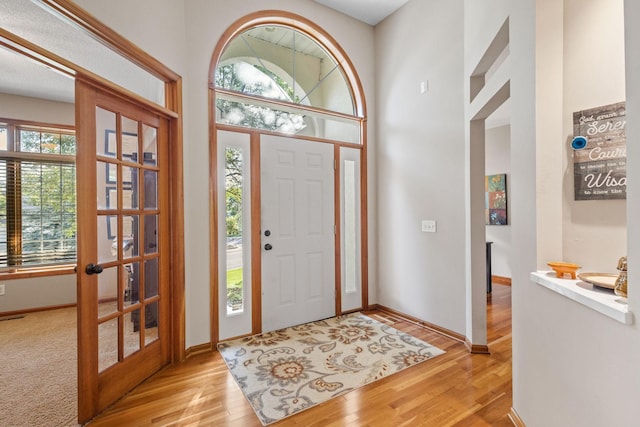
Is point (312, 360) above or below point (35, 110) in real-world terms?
below

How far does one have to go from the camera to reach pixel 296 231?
330 cm

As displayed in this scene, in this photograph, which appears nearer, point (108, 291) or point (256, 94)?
point (108, 291)

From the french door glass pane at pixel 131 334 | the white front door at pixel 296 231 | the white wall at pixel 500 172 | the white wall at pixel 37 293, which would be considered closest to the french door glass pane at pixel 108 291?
the french door glass pane at pixel 131 334

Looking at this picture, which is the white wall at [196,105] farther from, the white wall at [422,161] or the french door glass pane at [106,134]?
the white wall at [422,161]

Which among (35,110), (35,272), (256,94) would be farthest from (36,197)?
(256,94)

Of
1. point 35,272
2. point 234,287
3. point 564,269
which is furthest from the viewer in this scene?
point 35,272

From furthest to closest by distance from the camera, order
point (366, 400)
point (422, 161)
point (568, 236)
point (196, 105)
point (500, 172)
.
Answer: point (500, 172) → point (422, 161) → point (196, 105) → point (366, 400) → point (568, 236)

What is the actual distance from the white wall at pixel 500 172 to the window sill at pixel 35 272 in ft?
21.5

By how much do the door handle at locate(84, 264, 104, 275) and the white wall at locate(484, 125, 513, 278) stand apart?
5680 millimetres

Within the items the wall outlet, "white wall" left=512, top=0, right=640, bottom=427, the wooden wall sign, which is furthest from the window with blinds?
the wooden wall sign

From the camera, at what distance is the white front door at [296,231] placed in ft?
10.2

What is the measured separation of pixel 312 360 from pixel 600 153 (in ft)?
7.65

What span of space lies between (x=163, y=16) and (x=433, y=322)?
369 cm

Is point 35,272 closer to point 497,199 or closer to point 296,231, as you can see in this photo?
point 296,231
